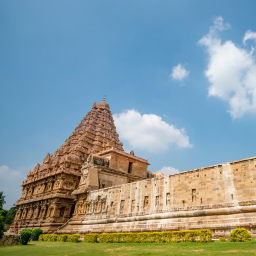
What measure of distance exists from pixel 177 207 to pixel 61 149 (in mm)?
32202

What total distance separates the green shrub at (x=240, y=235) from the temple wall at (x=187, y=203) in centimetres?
95

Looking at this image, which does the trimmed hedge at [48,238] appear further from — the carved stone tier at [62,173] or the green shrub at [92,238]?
the green shrub at [92,238]

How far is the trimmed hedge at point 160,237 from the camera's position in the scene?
11.3 meters

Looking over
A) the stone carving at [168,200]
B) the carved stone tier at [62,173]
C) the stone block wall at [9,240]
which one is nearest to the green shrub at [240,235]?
the stone carving at [168,200]

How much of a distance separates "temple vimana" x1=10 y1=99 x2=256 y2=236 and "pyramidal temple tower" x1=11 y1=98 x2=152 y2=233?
113 mm

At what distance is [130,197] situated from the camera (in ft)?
62.4

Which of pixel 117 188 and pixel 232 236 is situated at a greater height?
pixel 117 188

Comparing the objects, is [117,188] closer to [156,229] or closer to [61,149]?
[156,229]

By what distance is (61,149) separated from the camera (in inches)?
1698

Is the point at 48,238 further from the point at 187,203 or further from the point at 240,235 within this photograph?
the point at 240,235

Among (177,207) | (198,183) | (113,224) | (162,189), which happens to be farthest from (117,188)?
(198,183)

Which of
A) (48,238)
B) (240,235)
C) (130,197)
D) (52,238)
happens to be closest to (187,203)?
(240,235)

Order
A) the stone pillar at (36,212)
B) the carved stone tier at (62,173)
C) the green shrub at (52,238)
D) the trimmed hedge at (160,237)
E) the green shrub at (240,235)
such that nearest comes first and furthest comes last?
the green shrub at (240,235) < the trimmed hedge at (160,237) < the green shrub at (52,238) < the carved stone tier at (62,173) < the stone pillar at (36,212)

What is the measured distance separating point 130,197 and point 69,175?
682 inches
